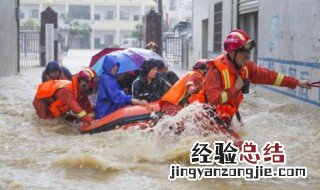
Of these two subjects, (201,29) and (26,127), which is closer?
(26,127)

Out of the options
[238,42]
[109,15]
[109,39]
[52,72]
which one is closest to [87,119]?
[52,72]

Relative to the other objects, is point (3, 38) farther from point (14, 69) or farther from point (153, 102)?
point (153, 102)

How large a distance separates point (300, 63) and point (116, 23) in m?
58.9

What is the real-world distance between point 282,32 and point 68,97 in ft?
16.6

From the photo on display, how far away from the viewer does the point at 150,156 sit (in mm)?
6445

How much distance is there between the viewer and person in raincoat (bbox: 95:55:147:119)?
8.27 metres

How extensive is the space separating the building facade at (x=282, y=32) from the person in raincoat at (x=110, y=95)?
319cm

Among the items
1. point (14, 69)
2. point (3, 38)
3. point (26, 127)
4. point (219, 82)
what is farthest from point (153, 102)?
point (14, 69)

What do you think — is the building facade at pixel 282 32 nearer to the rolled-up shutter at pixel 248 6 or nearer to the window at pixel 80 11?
the rolled-up shutter at pixel 248 6

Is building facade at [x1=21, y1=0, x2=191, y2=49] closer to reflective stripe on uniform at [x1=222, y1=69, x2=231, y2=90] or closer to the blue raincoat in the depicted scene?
the blue raincoat

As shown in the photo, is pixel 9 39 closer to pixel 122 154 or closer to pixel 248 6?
pixel 248 6

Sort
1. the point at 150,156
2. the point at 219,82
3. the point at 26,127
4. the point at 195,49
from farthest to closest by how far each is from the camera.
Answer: the point at 195,49 → the point at 26,127 → the point at 150,156 → the point at 219,82

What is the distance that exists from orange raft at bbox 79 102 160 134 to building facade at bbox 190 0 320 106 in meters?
3.09

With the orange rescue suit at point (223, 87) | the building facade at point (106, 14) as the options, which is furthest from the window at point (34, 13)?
the orange rescue suit at point (223, 87)
